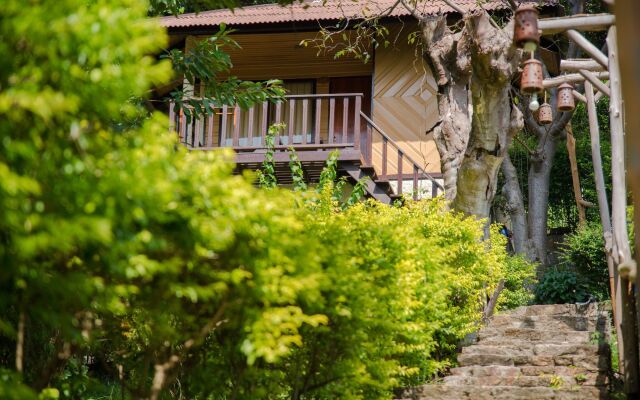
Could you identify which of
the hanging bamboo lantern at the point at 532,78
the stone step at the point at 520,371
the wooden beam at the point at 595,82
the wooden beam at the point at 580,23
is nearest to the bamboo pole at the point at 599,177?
the wooden beam at the point at 595,82

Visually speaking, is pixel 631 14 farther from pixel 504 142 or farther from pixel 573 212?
pixel 573 212

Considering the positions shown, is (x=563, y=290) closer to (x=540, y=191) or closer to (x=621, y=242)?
(x=540, y=191)

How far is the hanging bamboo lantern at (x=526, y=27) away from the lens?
6512 millimetres

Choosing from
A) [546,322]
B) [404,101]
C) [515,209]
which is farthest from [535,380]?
[404,101]

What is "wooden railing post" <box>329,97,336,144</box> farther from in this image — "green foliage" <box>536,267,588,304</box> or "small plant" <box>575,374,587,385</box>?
"small plant" <box>575,374,587,385</box>

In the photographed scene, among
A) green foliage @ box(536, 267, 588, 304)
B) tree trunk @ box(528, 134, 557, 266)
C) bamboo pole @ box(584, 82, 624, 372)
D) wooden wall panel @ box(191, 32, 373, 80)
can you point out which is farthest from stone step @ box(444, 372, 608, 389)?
wooden wall panel @ box(191, 32, 373, 80)

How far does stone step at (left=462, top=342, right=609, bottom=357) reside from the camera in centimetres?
906

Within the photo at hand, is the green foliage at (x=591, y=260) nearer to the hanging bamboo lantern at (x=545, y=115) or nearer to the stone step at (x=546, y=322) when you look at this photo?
the stone step at (x=546, y=322)

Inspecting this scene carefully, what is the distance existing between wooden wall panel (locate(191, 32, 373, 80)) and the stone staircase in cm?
837

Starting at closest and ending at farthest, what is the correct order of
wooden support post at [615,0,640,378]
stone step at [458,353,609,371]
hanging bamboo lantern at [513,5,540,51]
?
wooden support post at [615,0,640,378] → hanging bamboo lantern at [513,5,540,51] → stone step at [458,353,609,371]

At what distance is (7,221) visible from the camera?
3383 mm

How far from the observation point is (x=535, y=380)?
8.66 metres

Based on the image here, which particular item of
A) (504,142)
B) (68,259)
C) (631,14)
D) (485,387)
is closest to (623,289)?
(485,387)

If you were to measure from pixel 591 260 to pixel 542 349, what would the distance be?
425cm
